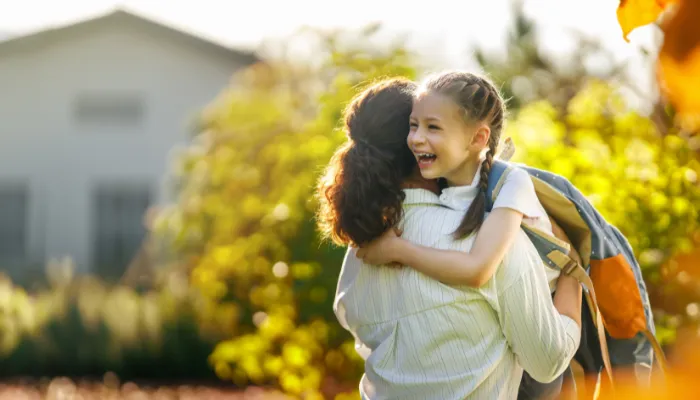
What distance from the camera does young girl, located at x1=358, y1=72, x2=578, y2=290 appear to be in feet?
6.39

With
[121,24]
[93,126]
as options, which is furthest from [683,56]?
[93,126]

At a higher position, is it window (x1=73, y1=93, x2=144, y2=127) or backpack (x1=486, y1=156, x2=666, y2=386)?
backpack (x1=486, y1=156, x2=666, y2=386)

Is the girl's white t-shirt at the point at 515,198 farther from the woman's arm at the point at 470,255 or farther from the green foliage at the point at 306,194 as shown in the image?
the green foliage at the point at 306,194

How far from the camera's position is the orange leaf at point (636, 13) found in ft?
2.85

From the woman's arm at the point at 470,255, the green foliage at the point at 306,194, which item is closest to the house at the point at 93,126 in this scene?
the green foliage at the point at 306,194

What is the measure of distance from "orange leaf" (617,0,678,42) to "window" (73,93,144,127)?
66.7ft

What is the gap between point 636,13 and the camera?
924mm

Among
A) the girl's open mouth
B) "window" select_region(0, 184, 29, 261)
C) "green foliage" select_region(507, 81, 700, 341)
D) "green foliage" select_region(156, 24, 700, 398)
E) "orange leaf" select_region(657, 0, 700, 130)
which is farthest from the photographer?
"window" select_region(0, 184, 29, 261)

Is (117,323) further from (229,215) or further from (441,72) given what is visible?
(441,72)

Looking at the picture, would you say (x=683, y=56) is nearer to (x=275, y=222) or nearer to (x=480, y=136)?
(x=480, y=136)

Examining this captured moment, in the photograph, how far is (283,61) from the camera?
35.6ft

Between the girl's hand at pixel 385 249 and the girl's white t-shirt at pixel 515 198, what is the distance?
0.13 m

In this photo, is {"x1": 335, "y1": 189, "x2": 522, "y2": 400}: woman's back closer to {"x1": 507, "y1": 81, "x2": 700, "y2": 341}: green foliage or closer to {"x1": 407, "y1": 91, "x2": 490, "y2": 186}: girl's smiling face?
{"x1": 407, "y1": 91, "x2": 490, "y2": 186}: girl's smiling face

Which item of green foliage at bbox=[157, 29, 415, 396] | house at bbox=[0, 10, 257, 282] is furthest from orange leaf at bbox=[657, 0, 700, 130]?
house at bbox=[0, 10, 257, 282]
